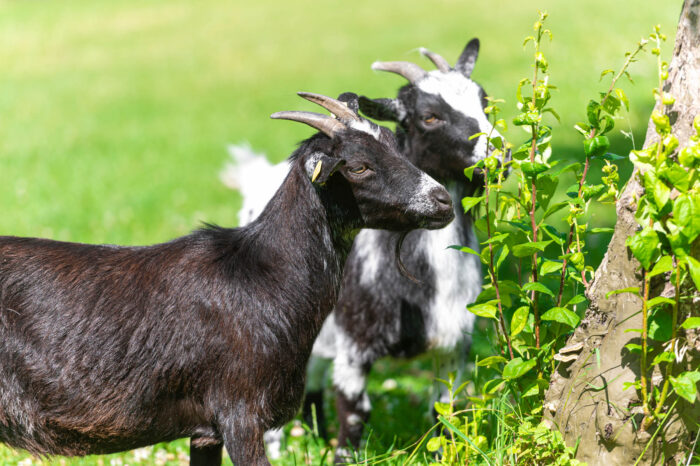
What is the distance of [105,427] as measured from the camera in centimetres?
334

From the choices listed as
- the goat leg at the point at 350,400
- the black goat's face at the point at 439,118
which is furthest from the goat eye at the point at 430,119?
the goat leg at the point at 350,400

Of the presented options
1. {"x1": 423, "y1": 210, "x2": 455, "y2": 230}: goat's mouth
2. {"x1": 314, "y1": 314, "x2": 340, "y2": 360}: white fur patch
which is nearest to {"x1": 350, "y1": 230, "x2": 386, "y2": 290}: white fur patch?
{"x1": 314, "y1": 314, "x2": 340, "y2": 360}: white fur patch

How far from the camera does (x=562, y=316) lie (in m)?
3.13

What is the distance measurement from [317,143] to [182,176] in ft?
27.5

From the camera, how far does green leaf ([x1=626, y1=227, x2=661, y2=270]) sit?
2736 millimetres

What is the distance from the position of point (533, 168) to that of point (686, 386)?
0.96 m

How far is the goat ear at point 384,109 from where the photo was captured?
4.75 m

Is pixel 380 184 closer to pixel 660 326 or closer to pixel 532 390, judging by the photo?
pixel 532 390

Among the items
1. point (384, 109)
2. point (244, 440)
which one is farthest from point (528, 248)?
point (384, 109)

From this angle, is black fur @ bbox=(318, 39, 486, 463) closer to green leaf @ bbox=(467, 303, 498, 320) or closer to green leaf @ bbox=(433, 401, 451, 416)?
green leaf @ bbox=(433, 401, 451, 416)

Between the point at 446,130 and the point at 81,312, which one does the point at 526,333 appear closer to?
the point at 446,130

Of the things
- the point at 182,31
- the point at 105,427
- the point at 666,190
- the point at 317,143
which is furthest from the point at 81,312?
the point at 182,31

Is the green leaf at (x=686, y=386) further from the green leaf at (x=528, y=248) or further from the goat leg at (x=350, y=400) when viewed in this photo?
the goat leg at (x=350, y=400)

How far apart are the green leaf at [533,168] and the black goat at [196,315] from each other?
413 millimetres
